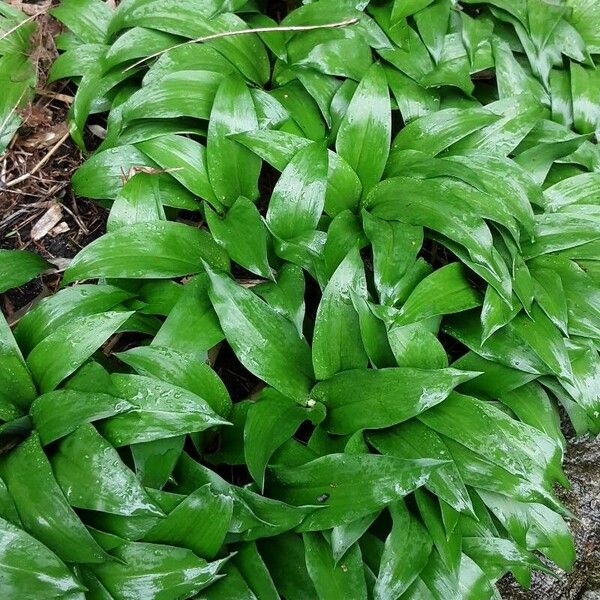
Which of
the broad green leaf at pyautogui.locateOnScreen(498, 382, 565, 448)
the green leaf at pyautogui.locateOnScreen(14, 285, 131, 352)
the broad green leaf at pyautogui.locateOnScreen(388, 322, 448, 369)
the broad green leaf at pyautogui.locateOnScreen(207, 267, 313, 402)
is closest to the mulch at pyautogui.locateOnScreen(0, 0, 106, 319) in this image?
the green leaf at pyautogui.locateOnScreen(14, 285, 131, 352)

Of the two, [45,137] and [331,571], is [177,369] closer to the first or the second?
[331,571]

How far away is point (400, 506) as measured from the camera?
1431 mm

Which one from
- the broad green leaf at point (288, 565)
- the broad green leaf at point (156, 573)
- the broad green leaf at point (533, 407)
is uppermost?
the broad green leaf at point (156, 573)

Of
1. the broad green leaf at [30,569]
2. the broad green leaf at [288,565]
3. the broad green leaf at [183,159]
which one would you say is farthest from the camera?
the broad green leaf at [183,159]

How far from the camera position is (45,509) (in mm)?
1223

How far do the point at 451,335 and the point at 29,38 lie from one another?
1.59 m

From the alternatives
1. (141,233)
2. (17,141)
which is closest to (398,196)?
(141,233)

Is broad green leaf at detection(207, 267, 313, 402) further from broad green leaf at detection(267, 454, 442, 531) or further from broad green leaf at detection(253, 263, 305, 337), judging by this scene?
broad green leaf at detection(267, 454, 442, 531)

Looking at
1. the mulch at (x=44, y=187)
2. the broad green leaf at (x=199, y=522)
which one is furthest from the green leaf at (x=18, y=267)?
the broad green leaf at (x=199, y=522)

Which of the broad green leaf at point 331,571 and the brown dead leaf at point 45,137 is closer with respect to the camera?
the broad green leaf at point 331,571

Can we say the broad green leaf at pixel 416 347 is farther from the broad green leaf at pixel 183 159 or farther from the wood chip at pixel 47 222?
the wood chip at pixel 47 222

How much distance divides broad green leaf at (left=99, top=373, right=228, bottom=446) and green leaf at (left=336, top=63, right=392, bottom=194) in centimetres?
76

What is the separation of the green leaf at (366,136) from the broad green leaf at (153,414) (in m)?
0.76

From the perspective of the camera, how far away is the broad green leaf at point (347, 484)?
1304 millimetres
